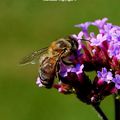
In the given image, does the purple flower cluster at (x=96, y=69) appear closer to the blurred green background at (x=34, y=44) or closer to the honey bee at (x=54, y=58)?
the honey bee at (x=54, y=58)

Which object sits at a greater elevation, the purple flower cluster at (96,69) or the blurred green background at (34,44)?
the purple flower cluster at (96,69)

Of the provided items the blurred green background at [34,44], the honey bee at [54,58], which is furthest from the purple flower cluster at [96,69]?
the blurred green background at [34,44]

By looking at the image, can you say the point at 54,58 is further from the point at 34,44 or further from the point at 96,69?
the point at 34,44

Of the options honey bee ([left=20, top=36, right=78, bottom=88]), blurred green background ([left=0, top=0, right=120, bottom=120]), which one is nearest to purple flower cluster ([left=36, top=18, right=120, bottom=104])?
honey bee ([left=20, top=36, right=78, bottom=88])

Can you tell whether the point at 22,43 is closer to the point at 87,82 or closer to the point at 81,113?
the point at 81,113

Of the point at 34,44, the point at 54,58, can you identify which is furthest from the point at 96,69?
the point at 34,44

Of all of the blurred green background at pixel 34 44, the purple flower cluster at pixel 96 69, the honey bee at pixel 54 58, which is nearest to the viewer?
the purple flower cluster at pixel 96 69
